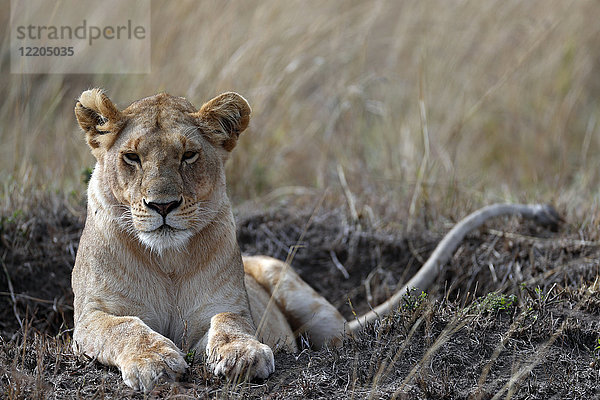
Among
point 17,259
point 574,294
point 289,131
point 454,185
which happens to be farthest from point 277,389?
point 289,131

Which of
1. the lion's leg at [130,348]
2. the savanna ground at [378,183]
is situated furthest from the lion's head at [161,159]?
the savanna ground at [378,183]

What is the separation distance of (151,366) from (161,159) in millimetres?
924

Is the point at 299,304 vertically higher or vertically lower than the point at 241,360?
lower

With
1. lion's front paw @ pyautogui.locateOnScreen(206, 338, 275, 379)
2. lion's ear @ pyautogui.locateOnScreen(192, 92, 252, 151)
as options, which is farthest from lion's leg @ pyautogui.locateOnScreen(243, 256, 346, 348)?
lion's front paw @ pyautogui.locateOnScreen(206, 338, 275, 379)

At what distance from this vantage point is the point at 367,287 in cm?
520

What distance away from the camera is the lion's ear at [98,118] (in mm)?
3580

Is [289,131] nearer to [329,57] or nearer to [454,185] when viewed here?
[329,57]

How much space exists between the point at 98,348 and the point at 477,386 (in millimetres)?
1577

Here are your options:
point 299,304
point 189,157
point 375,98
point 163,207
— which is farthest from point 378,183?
point 163,207

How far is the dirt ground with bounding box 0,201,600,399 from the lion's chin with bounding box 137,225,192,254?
561 mm

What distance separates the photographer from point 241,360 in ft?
10.1

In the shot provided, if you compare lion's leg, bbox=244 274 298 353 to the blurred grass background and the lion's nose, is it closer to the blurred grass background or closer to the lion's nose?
the lion's nose

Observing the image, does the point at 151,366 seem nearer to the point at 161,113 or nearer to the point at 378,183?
the point at 161,113

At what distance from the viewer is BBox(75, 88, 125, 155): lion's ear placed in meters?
3.58
